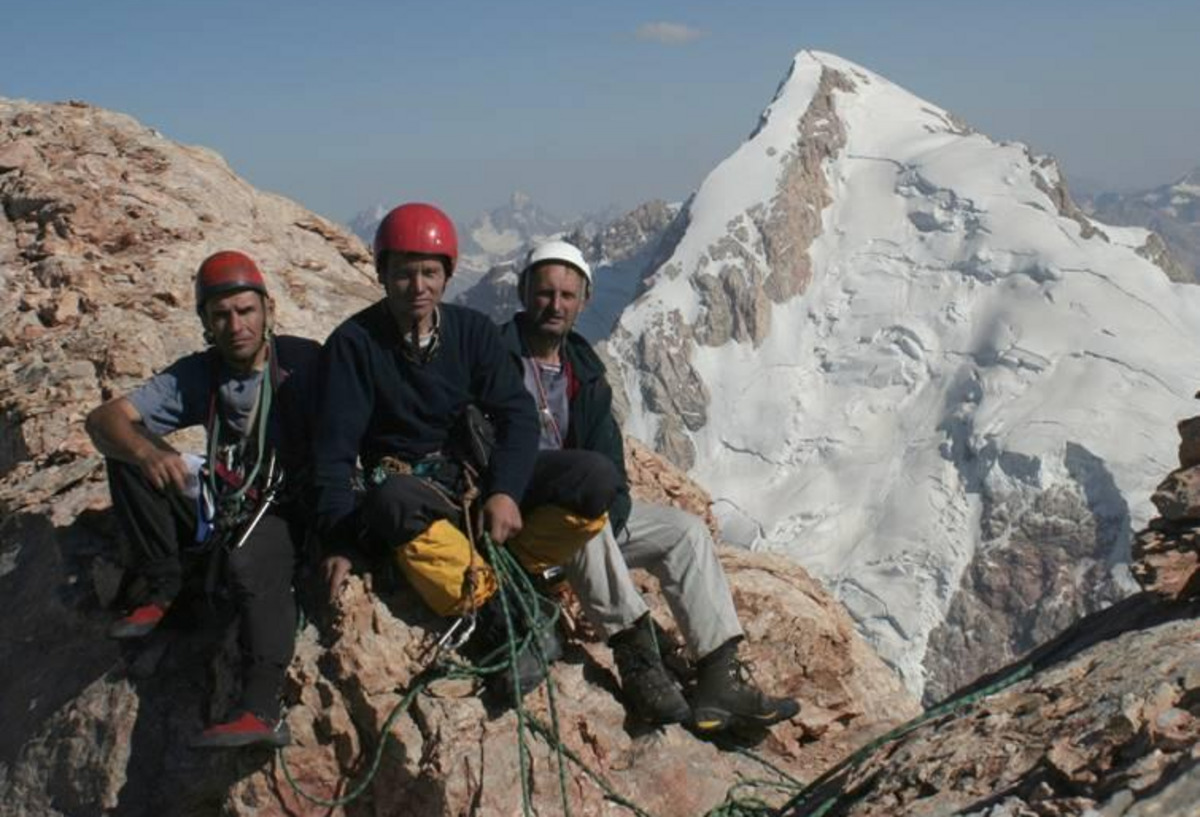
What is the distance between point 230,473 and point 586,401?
6.75 feet

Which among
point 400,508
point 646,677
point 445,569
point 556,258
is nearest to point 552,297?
point 556,258

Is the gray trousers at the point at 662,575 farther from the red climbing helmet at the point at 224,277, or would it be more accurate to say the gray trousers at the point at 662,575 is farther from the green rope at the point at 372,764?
the red climbing helmet at the point at 224,277

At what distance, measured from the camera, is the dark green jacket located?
6.61 metres

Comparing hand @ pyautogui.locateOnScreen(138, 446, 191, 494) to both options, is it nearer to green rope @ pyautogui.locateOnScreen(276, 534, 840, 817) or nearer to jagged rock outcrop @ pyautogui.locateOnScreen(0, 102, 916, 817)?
jagged rock outcrop @ pyautogui.locateOnScreen(0, 102, 916, 817)

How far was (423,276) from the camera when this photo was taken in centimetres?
586

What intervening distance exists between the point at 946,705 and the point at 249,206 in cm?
974

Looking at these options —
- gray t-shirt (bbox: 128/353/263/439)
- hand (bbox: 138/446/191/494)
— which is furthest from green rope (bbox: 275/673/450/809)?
gray t-shirt (bbox: 128/353/263/439)

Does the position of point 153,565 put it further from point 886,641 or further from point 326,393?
point 886,641

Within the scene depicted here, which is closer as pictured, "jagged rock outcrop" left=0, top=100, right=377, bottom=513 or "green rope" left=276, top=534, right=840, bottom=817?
"green rope" left=276, top=534, right=840, bottom=817

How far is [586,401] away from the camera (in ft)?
21.8

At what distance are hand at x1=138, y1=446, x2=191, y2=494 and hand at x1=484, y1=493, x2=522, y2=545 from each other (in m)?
1.64

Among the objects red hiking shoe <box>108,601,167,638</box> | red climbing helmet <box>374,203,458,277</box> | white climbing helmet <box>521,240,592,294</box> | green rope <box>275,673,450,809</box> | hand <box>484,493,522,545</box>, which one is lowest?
green rope <box>275,673,450,809</box>

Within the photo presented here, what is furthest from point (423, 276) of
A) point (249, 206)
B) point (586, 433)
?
point (249, 206)

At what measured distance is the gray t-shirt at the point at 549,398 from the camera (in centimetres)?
658
